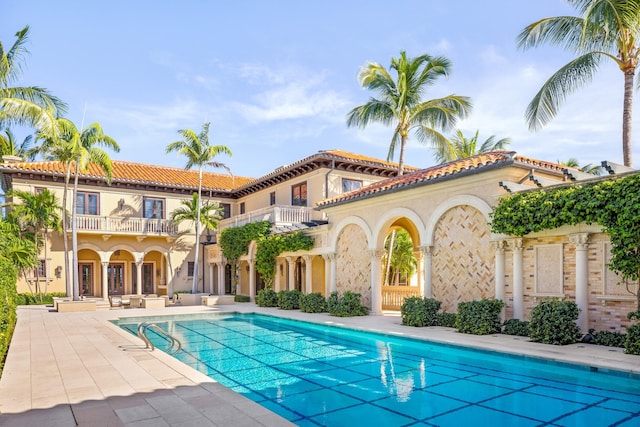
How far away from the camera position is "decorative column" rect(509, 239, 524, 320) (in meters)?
11.7

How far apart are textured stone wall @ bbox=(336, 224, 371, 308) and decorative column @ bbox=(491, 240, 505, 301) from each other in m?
6.03

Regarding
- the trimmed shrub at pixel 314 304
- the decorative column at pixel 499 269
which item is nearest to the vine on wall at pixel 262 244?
the trimmed shrub at pixel 314 304

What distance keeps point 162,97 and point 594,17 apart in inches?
611

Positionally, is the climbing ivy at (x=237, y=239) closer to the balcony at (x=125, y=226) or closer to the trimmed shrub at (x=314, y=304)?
the balcony at (x=125, y=226)

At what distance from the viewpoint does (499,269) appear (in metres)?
12.2

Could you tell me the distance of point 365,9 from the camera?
1358 cm

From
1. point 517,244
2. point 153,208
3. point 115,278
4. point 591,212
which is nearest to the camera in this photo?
point 591,212

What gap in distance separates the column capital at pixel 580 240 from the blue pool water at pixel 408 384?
126 inches

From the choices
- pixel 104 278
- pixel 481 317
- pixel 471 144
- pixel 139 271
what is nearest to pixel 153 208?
pixel 139 271

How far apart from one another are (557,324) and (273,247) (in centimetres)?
1413

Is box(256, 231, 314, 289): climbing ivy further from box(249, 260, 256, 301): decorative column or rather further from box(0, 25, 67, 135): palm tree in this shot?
box(0, 25, 67, 135): palm tree

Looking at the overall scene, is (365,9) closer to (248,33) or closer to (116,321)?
(248,33)

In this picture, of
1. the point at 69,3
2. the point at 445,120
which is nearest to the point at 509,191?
the point at 445,120

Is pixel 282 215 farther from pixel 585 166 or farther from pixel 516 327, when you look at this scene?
pixel 585 166
